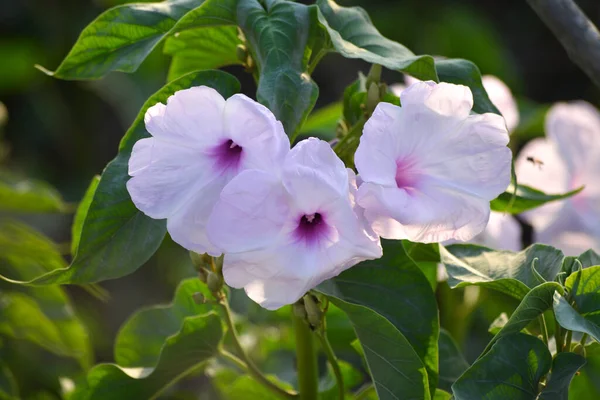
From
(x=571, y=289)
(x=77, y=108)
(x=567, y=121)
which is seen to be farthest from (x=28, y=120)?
(x=571, y=289)

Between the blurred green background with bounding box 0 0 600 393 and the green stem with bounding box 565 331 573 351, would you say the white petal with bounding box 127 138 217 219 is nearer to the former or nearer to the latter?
the green stem with bounding box 565 331 573 351

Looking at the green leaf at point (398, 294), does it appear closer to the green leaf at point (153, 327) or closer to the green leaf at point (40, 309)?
the green leaf at point (153, 327)

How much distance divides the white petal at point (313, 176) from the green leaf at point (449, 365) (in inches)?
12.5

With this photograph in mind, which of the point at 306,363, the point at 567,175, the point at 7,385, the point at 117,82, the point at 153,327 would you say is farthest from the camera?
the point at 117,82

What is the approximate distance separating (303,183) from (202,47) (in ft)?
0.90

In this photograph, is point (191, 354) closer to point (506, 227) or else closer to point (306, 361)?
point (306, 361)

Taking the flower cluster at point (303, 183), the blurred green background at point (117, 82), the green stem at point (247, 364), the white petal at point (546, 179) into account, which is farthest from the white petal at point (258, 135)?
the blurred green background at point (117, 82)

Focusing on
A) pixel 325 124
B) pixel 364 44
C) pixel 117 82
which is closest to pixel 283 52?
pixel 364 44

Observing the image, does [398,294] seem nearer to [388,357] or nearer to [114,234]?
[388,357]

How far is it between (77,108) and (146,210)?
183 centimetres

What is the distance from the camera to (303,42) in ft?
2.17

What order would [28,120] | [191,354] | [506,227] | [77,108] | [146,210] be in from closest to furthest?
[146,210]
[191,354]
[506,227]
[77,108]
[28,120]

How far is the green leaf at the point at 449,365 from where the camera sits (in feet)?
2.66

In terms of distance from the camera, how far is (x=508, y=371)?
0.61 metres
